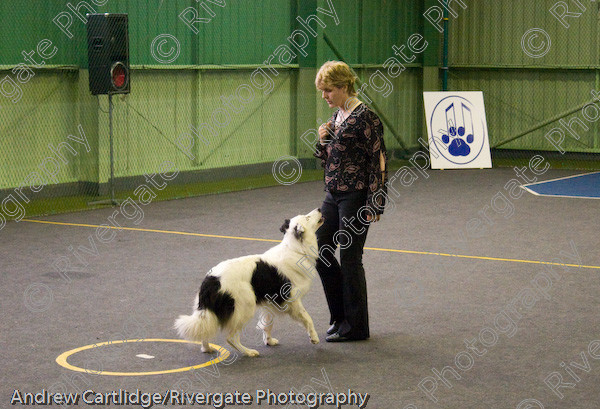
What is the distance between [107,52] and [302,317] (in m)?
6.50

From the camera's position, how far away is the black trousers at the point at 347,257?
534cm

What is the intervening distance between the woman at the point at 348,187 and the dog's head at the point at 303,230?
0.18 m

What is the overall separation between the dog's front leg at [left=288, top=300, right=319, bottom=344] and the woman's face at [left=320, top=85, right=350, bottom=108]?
→ 1.24 meters

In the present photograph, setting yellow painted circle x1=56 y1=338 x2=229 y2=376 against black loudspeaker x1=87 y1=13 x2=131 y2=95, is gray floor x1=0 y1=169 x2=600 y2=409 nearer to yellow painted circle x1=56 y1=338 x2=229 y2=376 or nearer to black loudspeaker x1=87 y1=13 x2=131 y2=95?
yellow painted circle x1=56 y1=338 x2=229 y2=376

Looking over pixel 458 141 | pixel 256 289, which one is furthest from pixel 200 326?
pixel 458 141

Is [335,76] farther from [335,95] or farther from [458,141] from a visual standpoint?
[458,141]

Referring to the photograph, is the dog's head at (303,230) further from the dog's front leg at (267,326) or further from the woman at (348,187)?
the dog's front leg at (267,326)

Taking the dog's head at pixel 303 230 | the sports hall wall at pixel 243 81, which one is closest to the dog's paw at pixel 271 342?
the dog's head at pixel 303 230

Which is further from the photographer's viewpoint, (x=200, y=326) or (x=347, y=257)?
(x=347, y=257)

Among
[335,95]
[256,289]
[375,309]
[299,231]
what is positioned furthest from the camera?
[375,309]

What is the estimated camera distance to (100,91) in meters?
10.9

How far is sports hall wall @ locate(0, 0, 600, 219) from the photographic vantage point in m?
11.4

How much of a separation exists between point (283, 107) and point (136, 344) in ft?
33.4

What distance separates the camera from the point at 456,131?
16.1m
